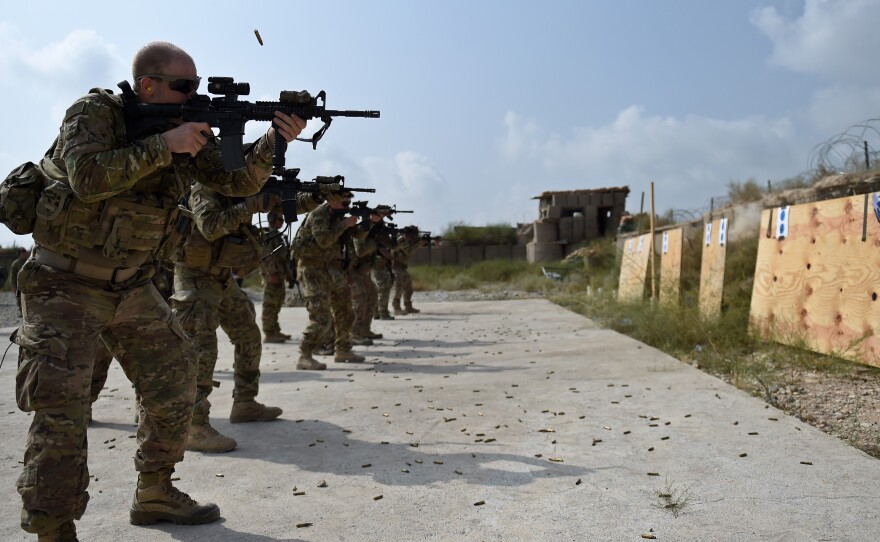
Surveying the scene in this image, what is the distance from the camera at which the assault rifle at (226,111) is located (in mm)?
2873

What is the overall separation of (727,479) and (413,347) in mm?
6239

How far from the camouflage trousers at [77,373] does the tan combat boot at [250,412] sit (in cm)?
180

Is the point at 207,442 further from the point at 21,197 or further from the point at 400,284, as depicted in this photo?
the point at 400,284

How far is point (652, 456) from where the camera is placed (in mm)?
3832

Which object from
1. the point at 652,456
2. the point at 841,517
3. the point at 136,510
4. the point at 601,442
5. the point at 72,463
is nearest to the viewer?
the point at 72,463

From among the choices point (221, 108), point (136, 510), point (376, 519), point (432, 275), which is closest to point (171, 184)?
point (221, 108)

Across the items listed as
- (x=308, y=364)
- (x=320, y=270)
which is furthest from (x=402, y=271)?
(x=308, y=364)

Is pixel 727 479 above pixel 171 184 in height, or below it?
below

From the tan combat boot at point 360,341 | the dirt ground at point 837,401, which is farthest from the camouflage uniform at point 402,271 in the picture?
the dirt ground at point 837,401

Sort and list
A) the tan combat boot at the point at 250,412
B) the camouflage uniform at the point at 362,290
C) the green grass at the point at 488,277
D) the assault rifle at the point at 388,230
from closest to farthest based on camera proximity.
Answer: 1. the tan combat boot at the point at 250,412
2. the camouflage uniform at the point at 362,290
3. the assault rifle at the point at 388,230
4. the green grass at the point at 488,277

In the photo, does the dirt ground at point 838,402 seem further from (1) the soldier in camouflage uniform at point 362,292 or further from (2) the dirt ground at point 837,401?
(1) the soldier in camouflage uniform at point 362,292

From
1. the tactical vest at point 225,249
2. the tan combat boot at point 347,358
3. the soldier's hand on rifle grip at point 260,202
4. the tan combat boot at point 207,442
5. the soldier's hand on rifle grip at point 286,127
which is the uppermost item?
the soldier's hand on rifle grip at point 286,127

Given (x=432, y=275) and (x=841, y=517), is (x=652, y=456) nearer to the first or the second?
(x=841, y=517)

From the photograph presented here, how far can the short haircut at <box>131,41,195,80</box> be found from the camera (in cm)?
290
